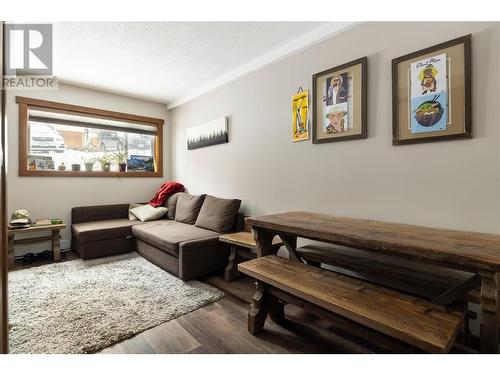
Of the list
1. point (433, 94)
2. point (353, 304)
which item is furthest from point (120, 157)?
point (433, 94)

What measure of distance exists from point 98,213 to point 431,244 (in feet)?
13.1

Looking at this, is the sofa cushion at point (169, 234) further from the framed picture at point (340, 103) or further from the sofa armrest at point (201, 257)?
the framed picture at point (340, 103)

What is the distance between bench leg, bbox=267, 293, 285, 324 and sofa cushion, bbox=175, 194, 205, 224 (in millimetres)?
1878

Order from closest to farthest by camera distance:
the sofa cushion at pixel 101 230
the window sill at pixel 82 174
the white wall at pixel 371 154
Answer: the white wall at pixel 371 154 < the sofa cushion at pixel 101 230 < the window sill at pixel 82 174

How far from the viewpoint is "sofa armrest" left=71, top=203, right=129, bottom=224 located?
347 cm

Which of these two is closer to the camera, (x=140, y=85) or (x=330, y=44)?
(x=330, y=44)

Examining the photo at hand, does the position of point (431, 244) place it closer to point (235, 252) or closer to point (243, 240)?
point (243, 240)

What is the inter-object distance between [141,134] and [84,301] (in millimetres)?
2988

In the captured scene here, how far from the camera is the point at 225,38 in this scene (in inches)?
92.6

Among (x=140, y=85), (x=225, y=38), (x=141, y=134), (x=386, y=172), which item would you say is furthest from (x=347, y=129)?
(x=141, y=134)

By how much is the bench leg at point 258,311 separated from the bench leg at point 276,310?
1.5 inches

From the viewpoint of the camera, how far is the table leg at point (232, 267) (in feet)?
8.04

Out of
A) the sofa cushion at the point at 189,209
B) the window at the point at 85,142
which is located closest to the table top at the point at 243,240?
the sofa cushion at the point at 189,209
